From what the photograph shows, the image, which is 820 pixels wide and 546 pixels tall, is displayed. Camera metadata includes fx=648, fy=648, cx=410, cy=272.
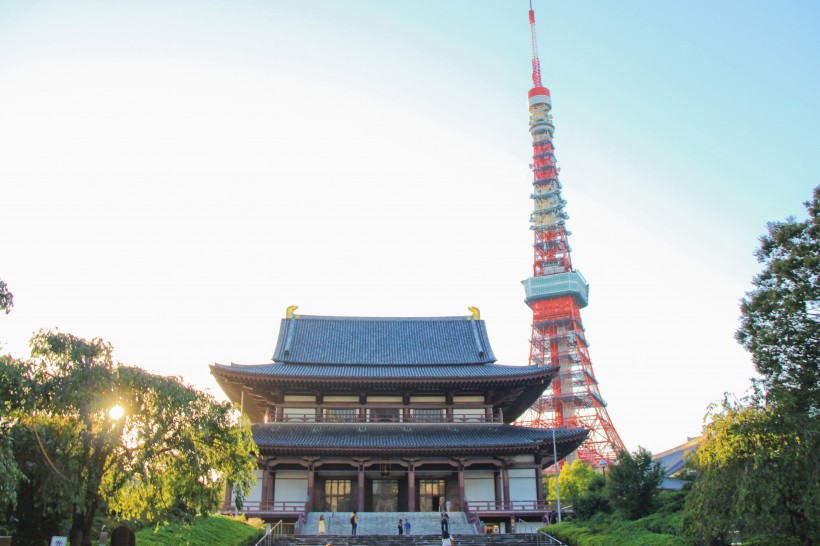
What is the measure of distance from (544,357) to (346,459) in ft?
235

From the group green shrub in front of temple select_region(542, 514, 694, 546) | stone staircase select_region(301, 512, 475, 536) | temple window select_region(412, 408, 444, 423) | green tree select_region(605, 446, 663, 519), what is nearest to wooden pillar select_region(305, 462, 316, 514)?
stone staircase select_region(301, 512, 475, 536)

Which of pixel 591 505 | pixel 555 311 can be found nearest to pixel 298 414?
pixel 591 505

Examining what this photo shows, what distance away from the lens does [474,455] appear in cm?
3666

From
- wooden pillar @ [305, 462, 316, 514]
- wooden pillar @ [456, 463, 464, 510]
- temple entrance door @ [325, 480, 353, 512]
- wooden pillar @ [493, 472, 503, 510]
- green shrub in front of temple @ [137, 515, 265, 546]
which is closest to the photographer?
green shrub in front of temple @ [137, 515, 265, 546]

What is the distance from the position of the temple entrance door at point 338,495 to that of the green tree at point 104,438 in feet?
67.5

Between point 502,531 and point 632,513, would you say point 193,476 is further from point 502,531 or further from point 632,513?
point 502,531

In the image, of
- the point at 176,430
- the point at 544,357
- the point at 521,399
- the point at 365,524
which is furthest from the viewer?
the point at 544,357

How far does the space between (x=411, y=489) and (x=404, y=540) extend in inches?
274

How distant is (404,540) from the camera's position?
29.6 m

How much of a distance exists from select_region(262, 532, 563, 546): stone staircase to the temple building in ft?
12.3

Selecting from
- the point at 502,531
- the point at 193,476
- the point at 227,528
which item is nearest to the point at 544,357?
the point at 502,531

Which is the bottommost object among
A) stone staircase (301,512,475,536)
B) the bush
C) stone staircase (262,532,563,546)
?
stone staircase (262,532,563,546)

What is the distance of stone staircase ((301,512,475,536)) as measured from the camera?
108 feet

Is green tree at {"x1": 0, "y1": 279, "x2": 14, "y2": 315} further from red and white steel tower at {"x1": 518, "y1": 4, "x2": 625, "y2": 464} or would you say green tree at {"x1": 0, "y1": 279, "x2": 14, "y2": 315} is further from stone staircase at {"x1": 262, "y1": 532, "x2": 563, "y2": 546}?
red and white steel tower at {"x1": 518, "y1": 4, "x2": 625, "y2": 464}
